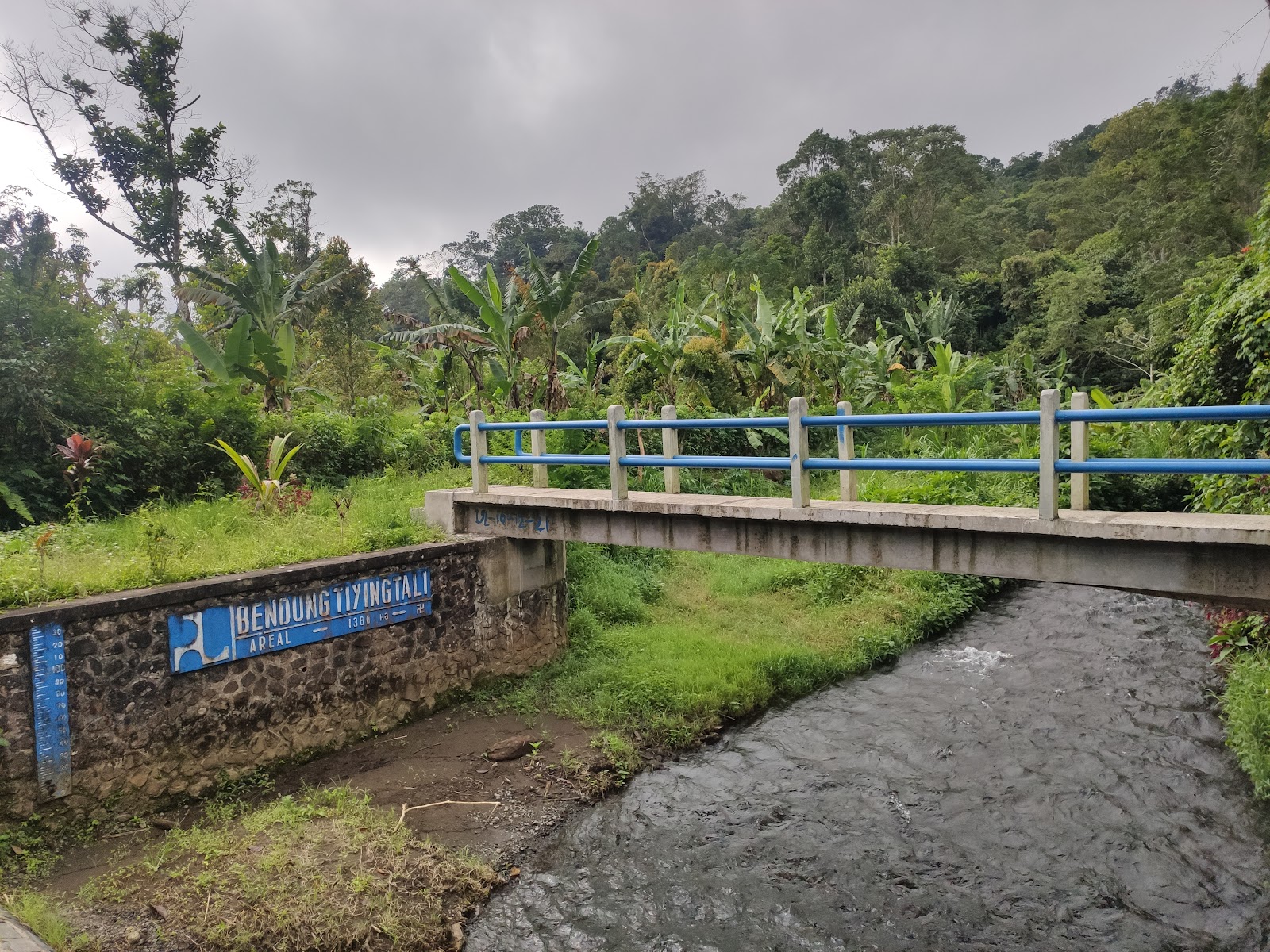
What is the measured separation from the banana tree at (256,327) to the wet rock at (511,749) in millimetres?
7598

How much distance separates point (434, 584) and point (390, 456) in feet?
16.5

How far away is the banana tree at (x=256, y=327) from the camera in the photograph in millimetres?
11844

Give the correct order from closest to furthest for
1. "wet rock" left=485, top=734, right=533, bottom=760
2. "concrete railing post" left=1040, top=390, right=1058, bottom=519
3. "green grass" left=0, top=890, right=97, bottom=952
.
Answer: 1. "green grass" left=0, top=890, right=97, bottom=952
2. "concrete railing post" left=1040, top=390, right=1058, bottom=519
3. "wet rock" left=485, top=734, right=533, bottom=760

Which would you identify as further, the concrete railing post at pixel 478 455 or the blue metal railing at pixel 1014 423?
the concrete railing post at pixel 478 455

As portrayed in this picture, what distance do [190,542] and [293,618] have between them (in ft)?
5.31

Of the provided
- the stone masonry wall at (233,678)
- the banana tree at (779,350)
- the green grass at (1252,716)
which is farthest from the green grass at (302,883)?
the banana tree at (779,350)

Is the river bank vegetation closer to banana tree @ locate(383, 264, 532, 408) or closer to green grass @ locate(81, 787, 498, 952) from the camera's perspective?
banana tree @ locate(383, 264, 532, 408)

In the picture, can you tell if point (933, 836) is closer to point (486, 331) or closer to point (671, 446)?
point (671, 446)

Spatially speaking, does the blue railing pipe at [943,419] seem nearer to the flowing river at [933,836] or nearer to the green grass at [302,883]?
the flowing river at [933,836]

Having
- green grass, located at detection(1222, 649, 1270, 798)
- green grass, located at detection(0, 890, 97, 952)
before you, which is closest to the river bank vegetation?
green grass, located at detection(1222, 649, 1270, 798)

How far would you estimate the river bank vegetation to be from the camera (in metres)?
8.53

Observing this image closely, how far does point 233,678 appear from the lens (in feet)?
22.2

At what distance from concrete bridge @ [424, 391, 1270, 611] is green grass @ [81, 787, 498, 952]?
3.27m

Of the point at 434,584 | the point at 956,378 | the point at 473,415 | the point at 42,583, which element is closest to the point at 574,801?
the point at 434,584
